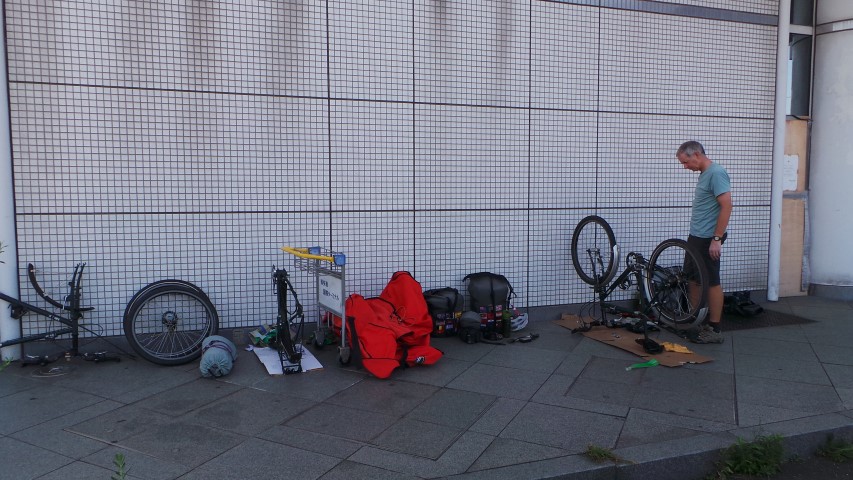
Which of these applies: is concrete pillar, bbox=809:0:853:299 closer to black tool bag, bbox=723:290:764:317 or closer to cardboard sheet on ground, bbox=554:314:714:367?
black tool bag, bbox=723:290:764:317

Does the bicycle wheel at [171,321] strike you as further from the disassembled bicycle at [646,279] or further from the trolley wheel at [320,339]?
the disassembled bicycle at [646,279]

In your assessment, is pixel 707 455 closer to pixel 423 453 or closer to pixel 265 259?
pixel 423 453

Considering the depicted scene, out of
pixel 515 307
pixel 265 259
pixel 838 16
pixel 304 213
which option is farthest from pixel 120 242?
pixel 838 16

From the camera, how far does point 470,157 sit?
7.00m

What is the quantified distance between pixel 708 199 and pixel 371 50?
375 cm

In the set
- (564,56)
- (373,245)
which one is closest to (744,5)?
(564,56)

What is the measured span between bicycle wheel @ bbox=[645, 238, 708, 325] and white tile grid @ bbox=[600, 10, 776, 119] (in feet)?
6.67

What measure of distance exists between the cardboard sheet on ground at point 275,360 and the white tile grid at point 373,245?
1.03m

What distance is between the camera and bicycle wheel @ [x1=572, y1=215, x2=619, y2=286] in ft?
23.1

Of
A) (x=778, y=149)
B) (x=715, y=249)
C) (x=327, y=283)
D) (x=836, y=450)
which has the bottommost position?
(x=836, y=450)

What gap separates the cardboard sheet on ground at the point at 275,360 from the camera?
18.1 feet

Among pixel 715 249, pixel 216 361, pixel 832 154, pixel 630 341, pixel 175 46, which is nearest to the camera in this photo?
pixel 216 361

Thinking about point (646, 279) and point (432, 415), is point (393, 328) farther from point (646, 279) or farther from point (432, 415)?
point (646, 279)

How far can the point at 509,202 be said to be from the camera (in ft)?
23.6
